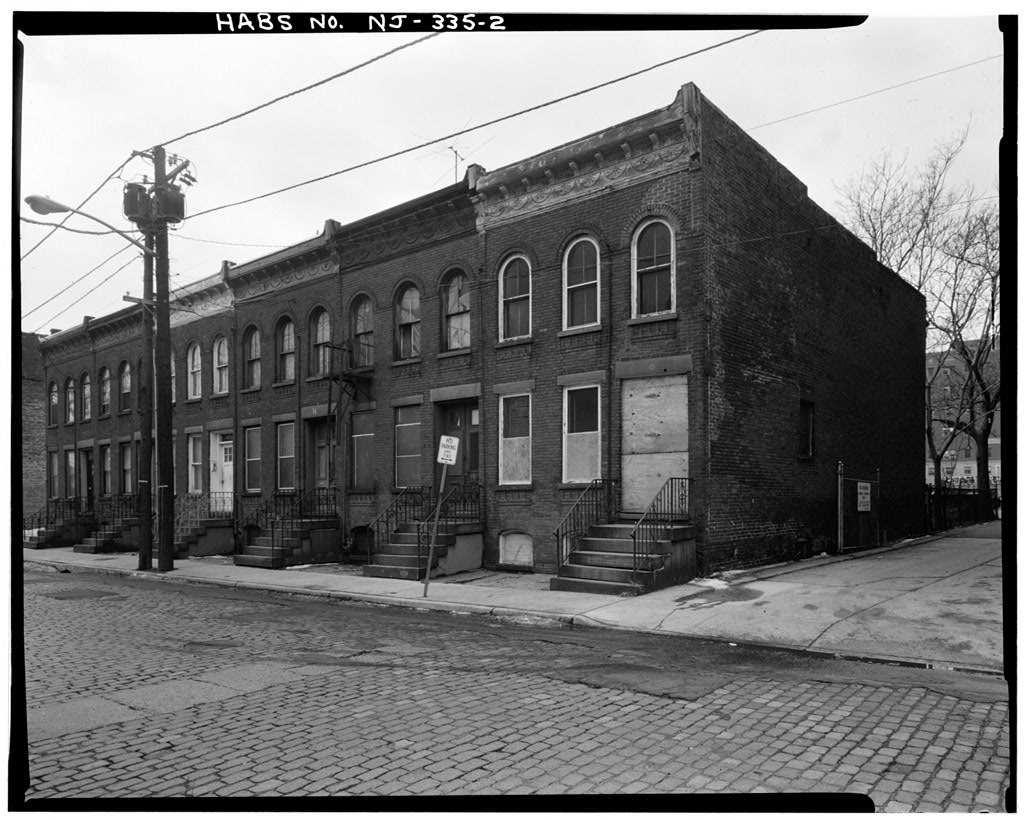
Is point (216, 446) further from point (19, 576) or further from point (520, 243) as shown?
point (19, 576)

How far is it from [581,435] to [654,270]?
11.8 feet

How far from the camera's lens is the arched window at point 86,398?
31.5 m

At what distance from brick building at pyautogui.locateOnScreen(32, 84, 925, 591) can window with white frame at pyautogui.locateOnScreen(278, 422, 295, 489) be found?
0.06 meters

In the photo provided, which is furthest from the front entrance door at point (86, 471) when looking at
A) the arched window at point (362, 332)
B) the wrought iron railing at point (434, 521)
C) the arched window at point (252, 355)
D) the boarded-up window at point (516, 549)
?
the boarded-up window at point (516, 549)

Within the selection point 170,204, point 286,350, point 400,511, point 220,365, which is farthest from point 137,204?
point 400,511

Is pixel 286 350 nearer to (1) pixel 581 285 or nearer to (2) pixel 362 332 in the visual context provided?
(2) pixel 362 332

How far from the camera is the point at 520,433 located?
17641mm

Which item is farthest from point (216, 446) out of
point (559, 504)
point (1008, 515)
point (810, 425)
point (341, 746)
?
point (1008, 515)

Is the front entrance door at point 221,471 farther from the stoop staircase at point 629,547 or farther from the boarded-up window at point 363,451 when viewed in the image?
the stoop staircase at point 629,547

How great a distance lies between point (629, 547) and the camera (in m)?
14.3

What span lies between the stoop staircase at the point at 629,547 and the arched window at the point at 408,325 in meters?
6.61

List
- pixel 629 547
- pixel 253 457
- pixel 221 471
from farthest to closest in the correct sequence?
1. pixel 221 471
2. pixel 253 457
3. pixel 629 547

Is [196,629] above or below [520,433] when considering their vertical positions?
below

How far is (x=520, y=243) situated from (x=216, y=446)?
13710 mm
